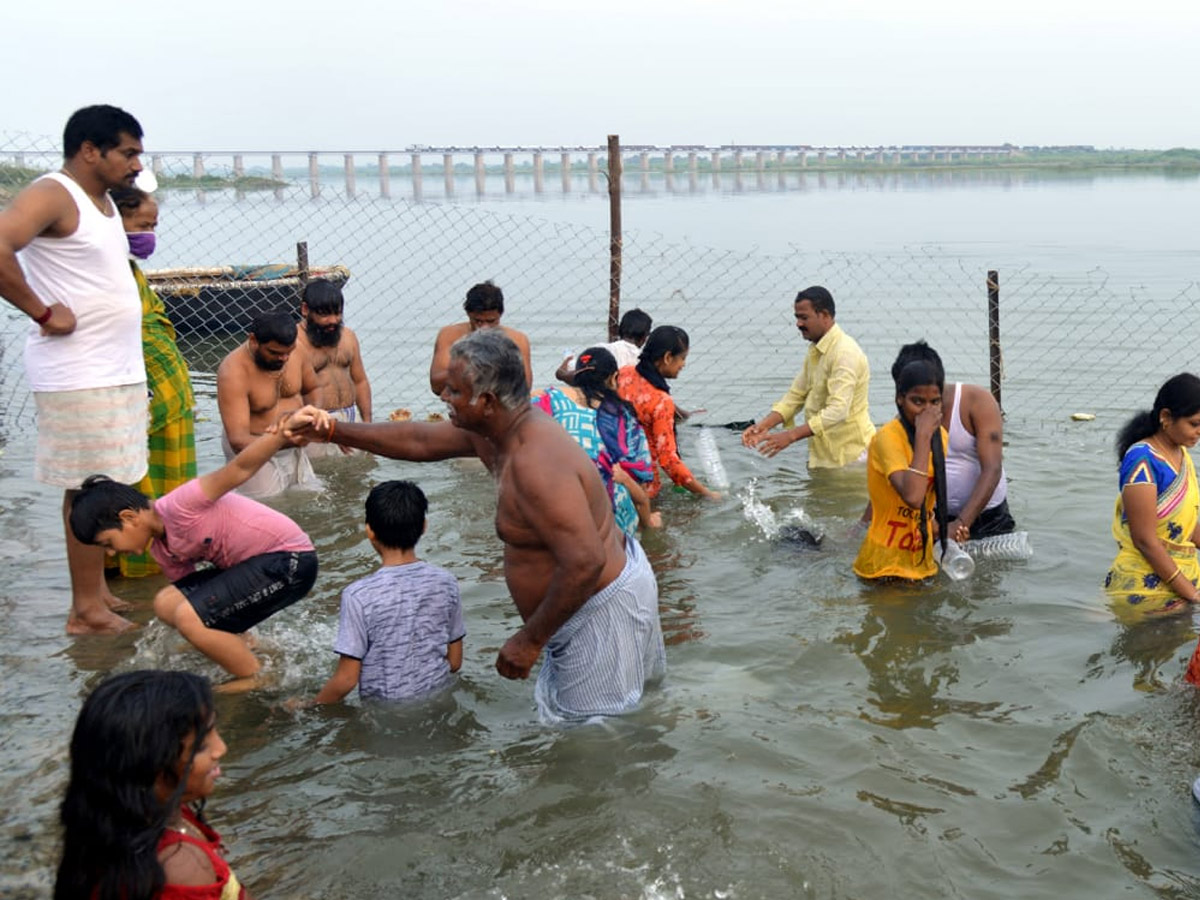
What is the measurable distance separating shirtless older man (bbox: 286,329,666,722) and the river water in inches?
12.2

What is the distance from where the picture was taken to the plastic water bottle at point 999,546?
6.70m

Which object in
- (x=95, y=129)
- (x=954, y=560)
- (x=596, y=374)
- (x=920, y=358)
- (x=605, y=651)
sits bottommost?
(x=954, y=560)

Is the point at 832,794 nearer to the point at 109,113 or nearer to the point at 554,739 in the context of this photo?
the point at 554,739

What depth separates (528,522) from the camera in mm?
4047

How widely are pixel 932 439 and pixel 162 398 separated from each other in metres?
4.11

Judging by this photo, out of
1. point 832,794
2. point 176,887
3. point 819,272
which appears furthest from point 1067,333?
point 176,887

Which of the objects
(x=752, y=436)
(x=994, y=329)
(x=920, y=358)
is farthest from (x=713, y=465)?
(x=920, y=358)

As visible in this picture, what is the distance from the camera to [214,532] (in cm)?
489

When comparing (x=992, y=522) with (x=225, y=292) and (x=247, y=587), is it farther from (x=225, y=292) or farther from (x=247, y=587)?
(x=225, y=292)

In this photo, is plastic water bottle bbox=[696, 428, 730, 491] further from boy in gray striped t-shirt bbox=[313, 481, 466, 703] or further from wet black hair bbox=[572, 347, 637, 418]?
boy in gray striped t-shirt bbox=[313, 481, 466, 703]

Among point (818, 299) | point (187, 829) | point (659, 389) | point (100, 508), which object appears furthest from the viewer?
point (818, 299)

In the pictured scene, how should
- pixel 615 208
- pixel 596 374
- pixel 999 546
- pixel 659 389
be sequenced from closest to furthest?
pixel 596 374
pixel 999 546
pixel 659 389
pixel 615 208

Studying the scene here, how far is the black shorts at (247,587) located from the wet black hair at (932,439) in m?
2.83

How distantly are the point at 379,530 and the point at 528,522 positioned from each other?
2.63 ft
